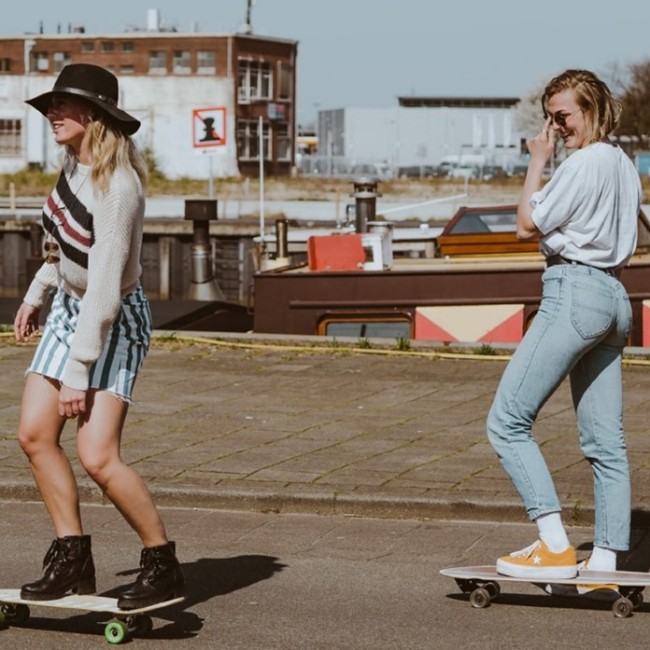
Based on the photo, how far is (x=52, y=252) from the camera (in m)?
5.71

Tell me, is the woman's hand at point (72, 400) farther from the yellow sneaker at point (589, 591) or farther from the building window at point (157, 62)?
the building window at point (157, 62)

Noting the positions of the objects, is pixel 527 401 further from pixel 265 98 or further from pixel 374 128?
pixel 374 128

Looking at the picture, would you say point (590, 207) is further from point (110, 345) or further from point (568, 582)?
point (110, 345)

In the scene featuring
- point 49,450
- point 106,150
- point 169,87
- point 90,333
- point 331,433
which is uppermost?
point 169,87

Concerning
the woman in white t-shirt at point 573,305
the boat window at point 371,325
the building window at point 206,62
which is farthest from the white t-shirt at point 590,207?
the building window at point 206,62

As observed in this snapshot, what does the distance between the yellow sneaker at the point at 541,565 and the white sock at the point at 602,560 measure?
17 cm

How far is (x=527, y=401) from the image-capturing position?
6012 millimetres

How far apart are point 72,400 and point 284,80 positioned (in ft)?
312

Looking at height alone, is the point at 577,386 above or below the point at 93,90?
below

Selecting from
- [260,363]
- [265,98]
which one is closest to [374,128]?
[265,98]

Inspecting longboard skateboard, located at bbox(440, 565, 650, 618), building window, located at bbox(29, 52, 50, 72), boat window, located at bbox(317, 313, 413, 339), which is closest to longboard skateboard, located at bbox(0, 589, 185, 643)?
longboard skateboard, located at bbox(440, 565, 650, 618)

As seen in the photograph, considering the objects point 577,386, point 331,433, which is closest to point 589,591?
point 577,386

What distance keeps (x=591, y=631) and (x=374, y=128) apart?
134 meters

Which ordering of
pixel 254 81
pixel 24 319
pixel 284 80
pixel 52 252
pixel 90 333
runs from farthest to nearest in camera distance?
pixel 284 80, pixel 254 81, pixel 24 319, pixel 52 252, pixel 90 333
